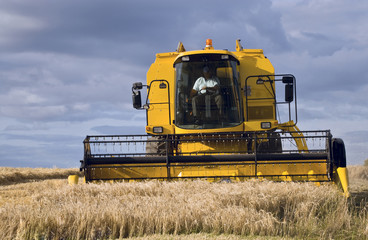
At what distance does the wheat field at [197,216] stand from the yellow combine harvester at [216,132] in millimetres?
1779

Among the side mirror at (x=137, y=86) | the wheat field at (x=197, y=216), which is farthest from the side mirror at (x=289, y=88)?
the wheat field at (x=197, y=216)

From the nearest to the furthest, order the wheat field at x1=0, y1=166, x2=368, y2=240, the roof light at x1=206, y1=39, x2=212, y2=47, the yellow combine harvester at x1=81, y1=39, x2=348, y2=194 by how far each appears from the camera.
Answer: the wheat field at x1=0, y1=166, x2=368, y2=240 → the yellow combine harvester at x1=81, y1=39, x2=348, y2=194 → the roof light at x1=206, y1=39, x2=212, y2=47

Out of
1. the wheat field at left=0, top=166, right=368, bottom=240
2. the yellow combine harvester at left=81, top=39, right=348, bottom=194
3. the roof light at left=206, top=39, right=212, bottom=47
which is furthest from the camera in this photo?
the roof light at left=206, top=39, right=212, bottom=47

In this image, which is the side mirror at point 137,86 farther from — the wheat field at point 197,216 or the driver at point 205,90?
the wheat field at point 197,216

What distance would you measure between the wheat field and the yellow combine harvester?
5.84 feet

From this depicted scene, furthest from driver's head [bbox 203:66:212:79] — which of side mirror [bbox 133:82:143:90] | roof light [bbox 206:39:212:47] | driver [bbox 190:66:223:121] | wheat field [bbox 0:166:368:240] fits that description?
wheat field [bbox 0:166:368:240]

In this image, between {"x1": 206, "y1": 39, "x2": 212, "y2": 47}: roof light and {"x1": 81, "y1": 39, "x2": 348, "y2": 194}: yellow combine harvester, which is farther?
{"x1": 206, "y1": 39, "x2": 212, "y2": 47}: roof light

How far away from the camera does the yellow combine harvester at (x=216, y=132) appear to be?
8.73 metres

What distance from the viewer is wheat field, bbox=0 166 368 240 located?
5402 millimetres

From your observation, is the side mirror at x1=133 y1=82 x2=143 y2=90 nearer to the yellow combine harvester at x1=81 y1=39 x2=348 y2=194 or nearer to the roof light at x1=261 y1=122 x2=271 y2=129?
the yellow combine harvester at x1=81 y1=39 x2=348 y2=194

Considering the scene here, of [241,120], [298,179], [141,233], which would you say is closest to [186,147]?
[241,120]

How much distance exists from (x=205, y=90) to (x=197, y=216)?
4938mm

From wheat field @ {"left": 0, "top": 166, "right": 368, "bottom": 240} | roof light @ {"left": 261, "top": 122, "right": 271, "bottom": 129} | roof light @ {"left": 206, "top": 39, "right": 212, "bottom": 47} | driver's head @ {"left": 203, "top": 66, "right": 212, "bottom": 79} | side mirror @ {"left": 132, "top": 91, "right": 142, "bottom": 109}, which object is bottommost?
wheat field @ {"left": 0, "top": 166, "right": 368, "bottom": 240}

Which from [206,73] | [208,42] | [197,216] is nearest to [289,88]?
[206,73]
